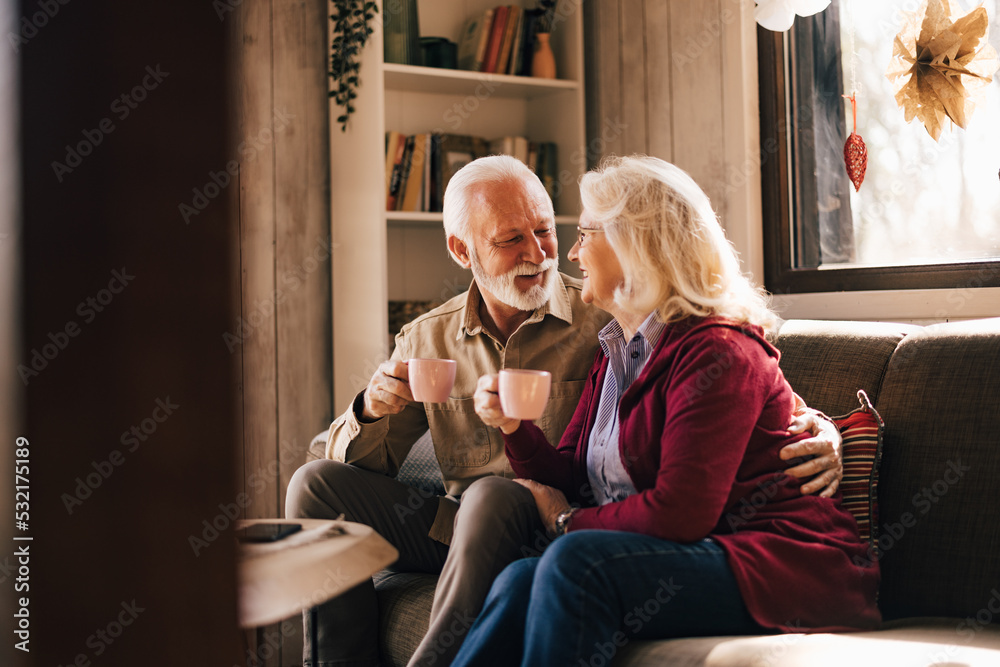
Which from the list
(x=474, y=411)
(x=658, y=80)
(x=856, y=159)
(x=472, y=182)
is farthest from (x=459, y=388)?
(x=658, y=80)

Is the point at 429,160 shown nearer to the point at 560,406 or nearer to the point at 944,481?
the point at 560,406

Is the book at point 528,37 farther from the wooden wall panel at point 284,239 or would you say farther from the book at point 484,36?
the wooden wall panel at point 284,239

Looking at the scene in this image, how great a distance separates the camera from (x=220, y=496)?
42 cm

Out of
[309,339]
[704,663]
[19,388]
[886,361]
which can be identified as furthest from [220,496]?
[309,339]

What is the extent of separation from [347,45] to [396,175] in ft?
1.48

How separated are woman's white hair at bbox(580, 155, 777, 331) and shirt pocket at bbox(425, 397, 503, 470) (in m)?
0.51

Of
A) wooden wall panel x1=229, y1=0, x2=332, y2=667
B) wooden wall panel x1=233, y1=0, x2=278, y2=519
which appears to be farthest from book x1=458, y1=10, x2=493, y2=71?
wooden wall panel x1=233, y1=0, x2=278, y2=519

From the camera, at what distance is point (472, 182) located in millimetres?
2072

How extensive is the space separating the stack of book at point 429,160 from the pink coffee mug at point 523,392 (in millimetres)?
1550

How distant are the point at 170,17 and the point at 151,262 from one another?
0.37ft

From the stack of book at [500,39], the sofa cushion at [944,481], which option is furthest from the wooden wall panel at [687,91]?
the sofa cushion at [944,481]

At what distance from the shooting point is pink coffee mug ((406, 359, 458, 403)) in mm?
1619

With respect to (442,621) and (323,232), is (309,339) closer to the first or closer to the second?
(323,232)

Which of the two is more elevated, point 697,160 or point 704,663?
point 697,160
